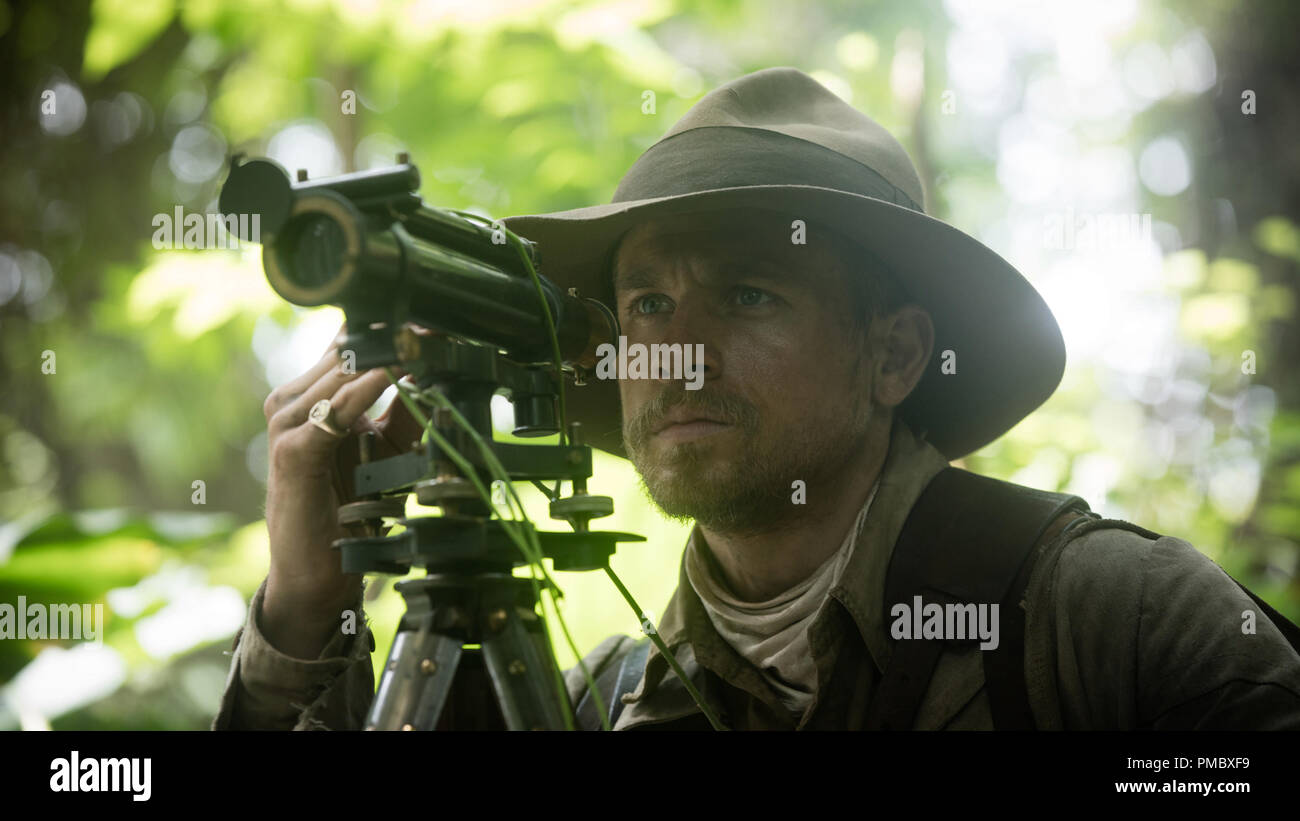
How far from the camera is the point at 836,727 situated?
1.79 meters

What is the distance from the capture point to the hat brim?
6.42 feet

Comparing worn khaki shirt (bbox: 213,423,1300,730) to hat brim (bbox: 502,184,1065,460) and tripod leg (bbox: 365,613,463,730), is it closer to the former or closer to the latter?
hat brim (bbox: 502,184,1065,460)

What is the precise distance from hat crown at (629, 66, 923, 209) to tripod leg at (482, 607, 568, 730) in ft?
3.79

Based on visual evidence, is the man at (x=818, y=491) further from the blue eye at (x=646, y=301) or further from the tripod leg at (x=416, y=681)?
the tripod leg at (x=416, y=681)

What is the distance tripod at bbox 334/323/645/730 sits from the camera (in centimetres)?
119

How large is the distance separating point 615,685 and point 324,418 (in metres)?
0.92
